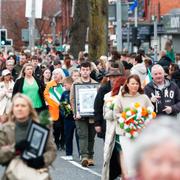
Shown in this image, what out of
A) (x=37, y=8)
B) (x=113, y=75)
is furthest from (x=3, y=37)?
(x=113, y=75)

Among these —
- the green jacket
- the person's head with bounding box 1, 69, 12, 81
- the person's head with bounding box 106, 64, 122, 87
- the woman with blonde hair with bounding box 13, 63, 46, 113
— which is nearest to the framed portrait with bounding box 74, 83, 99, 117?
the woman with blonde hair with bounding box 13, 63, 46, 113

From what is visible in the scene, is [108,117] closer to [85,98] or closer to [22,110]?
[85,98]

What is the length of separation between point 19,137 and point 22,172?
292mm

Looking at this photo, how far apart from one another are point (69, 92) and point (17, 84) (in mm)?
1005

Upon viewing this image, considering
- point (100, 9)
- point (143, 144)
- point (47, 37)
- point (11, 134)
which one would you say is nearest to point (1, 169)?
point (11, 134)

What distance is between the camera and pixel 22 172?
700cm

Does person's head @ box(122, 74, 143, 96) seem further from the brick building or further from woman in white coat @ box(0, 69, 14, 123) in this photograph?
the brick building

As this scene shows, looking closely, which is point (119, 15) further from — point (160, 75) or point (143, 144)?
point (143, 144)

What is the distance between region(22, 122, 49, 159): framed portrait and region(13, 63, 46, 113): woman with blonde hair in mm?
7908

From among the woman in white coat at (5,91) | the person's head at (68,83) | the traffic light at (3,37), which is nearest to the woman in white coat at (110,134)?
the person's head at (68,83)

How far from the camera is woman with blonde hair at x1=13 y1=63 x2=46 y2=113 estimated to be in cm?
1482

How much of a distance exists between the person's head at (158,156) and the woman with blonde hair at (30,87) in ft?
40.6

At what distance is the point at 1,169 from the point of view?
13680 millimetres

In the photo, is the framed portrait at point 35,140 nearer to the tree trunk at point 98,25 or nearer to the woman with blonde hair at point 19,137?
the woman with blonde hair at point 19,137
